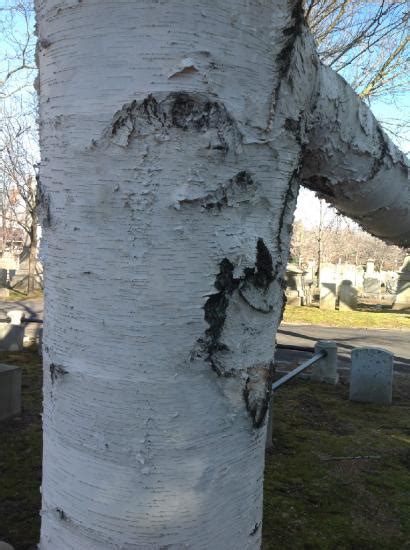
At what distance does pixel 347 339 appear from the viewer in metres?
12.1

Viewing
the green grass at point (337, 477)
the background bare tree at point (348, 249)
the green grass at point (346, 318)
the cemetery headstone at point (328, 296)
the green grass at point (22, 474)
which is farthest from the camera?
the background bare tree at point (348, 249)

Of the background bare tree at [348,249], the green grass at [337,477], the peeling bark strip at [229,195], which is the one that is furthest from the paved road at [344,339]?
the background bare tree at [348,249]

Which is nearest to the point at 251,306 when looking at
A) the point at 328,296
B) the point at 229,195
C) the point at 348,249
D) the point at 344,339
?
the point at 229,195

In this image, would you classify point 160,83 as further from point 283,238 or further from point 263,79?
point 283,238

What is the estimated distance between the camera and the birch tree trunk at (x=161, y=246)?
0.67 m

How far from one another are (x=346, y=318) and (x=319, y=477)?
11.5m

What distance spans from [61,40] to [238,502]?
76cm

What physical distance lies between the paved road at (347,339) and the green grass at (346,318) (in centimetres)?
63

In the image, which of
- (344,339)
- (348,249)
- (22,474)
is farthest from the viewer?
(348,249)

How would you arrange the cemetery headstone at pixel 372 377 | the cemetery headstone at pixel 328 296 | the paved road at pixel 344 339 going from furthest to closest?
the cemetery headstone at pixel 328 296
the paved road at pixel 344 339
the cemetery headstone at pixel 372 377

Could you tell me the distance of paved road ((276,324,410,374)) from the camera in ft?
32.7

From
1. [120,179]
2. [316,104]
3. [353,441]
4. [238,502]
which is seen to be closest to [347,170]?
[316,104]

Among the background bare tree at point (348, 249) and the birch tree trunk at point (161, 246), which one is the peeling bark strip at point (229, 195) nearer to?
the birch tree trunk at point (161, 246)

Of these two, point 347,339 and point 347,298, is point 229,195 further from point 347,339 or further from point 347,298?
point 347,298
